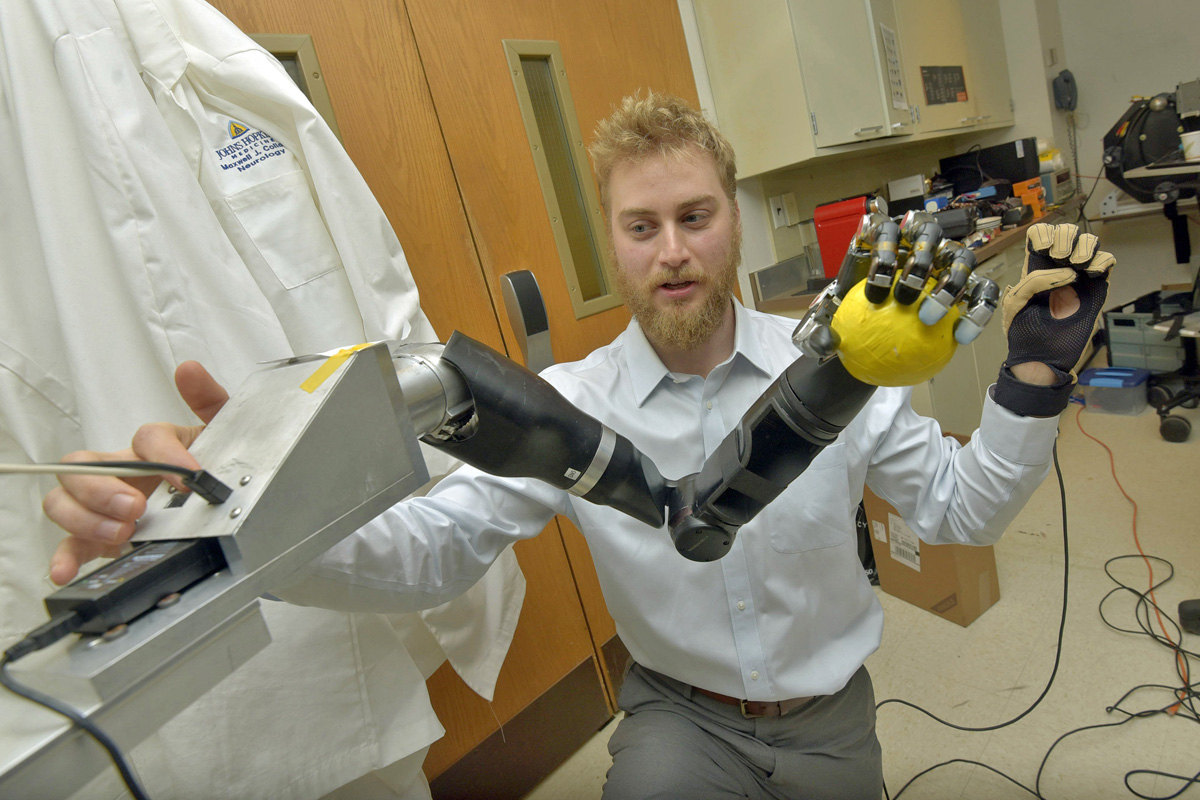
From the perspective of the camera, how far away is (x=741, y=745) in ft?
3.48

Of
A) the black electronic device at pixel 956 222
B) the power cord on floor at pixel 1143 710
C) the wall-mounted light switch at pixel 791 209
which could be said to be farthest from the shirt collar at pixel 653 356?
the wall-mounted light switch at pixel 791 209

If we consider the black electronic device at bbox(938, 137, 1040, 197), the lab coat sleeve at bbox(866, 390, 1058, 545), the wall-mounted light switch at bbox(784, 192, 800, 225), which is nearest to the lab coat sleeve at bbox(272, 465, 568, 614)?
the lab coat sleeve at bbox(866, 390, 1058, 545)

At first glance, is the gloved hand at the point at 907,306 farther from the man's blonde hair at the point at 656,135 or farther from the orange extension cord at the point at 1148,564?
the orange extension cord at the point at 1148,564

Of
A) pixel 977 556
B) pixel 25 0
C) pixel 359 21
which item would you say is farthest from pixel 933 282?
pixel 977 556

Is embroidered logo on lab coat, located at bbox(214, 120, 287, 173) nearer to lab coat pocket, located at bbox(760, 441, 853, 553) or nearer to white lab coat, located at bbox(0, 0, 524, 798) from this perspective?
white lab coat, located at bbox(0, 0, 524, 798)

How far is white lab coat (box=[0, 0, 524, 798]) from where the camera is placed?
861mm

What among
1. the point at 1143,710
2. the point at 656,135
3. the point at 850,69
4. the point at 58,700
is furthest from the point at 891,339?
the point at 850,69

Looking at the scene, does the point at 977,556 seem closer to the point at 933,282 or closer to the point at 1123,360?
the point at 933,282

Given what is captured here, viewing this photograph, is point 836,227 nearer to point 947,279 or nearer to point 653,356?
point 653,356

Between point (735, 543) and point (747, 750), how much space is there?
1.13 ft

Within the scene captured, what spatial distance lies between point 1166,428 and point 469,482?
3062 mm

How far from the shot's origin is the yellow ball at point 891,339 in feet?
1.75

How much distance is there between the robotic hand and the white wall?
4303 mm

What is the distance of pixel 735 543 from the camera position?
1067 mm
